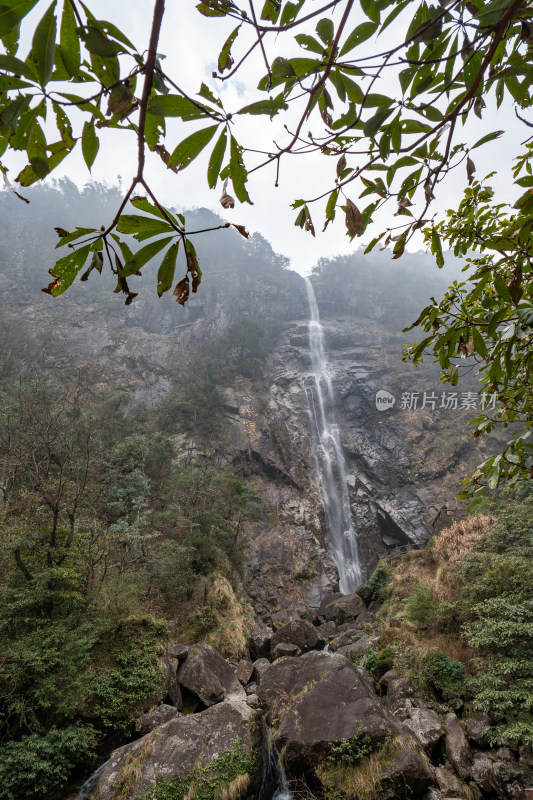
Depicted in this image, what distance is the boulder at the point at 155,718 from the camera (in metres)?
4.40

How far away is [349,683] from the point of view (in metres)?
4.38

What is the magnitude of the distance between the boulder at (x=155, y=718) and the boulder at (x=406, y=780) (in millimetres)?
2723

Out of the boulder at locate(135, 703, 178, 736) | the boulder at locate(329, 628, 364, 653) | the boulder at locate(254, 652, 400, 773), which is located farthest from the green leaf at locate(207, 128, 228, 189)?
A: the boulder at locate(329, 628, 364, 653)

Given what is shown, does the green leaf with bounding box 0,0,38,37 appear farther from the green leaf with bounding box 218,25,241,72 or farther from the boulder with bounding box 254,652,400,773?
the boulder with bounding box 254,652,400,773

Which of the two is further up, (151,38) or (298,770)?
(151,38)

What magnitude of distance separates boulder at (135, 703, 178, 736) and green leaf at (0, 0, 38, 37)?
6120 millimetres

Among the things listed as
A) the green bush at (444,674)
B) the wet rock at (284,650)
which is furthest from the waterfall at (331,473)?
the green bush at (444,674)

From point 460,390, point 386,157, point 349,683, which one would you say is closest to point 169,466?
point 349,683

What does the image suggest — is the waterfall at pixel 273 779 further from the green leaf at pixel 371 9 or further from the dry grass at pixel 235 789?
the green leaf at pixel 371 9

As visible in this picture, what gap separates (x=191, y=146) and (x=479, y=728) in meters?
5.81

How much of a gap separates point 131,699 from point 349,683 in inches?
116

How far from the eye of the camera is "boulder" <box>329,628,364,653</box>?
7.70 metres

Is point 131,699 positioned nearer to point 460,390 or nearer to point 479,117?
point 479,117

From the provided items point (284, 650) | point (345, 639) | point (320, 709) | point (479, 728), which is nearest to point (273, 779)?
point (320, 709)
